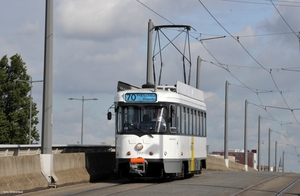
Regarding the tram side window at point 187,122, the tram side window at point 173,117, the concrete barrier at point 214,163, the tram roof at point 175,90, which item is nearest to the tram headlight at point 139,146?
the tram side window at point 173,117

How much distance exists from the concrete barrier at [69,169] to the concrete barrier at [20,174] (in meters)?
1.07

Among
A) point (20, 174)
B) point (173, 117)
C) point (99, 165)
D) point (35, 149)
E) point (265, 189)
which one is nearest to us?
point (20, 174)

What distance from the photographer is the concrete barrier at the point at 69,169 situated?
22.8m

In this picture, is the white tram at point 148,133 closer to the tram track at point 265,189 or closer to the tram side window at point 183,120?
the tram side window at point 183,120

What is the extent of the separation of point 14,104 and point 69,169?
47.9 metres

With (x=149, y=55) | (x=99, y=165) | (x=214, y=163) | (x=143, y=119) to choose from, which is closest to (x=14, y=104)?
(x=214, y=163)

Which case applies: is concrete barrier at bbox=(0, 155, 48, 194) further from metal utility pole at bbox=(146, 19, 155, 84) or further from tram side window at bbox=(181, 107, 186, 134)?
metal utility pole at bbox=(146, 19, 155, 84)

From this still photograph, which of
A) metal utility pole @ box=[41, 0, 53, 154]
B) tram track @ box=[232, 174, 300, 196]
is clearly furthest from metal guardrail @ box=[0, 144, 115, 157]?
tram track @ box=[232, 174, 300, 196]

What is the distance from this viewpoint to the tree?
68688mm

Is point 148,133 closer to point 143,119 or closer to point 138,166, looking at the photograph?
point 143,119

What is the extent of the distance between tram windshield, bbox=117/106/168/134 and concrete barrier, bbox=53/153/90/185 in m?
1.85

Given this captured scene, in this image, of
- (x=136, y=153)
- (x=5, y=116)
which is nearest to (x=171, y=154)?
(x=136, y=153)

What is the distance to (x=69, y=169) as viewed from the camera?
24094mm

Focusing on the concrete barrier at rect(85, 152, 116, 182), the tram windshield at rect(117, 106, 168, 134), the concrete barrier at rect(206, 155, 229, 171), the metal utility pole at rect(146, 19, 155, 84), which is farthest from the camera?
the concrete barrier at rect(206, 155, 229, 171)
